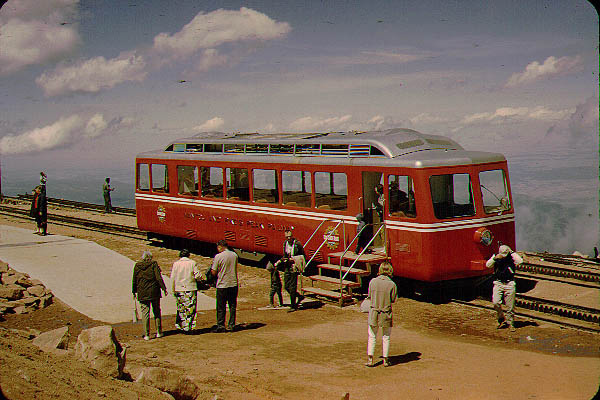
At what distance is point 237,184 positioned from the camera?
19.5 metres

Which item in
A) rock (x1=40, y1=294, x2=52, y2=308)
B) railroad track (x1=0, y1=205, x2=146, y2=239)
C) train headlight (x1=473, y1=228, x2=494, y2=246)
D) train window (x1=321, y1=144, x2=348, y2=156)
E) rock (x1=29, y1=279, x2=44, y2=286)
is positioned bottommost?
rock (x1=40, y1=294, x2=52, y2=308)

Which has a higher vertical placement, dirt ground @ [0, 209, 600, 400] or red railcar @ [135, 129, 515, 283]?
red railcar @ [135, 129, 515, 283]

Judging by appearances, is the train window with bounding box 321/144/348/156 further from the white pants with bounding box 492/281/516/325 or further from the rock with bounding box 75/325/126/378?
the rock with bounding box 75/325/126/378

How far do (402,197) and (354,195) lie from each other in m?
1.37

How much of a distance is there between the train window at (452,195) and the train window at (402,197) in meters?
0.51

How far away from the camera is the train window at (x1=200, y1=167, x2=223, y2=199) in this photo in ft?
65.9

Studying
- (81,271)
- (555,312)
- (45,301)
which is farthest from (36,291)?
(555,312)

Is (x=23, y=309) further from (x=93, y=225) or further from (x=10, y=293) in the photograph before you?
(x=93, y=225)

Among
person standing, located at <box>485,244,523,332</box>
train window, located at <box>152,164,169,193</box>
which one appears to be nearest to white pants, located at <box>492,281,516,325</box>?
person standing, located at <box>485,244,523,332</box>

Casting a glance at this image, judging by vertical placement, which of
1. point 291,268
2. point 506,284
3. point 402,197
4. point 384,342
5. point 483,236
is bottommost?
point 384,342

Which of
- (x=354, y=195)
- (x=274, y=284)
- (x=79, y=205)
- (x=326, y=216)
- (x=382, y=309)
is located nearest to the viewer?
(x=382, y=309)

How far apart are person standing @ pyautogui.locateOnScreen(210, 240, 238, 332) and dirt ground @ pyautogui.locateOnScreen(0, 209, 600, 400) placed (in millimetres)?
308

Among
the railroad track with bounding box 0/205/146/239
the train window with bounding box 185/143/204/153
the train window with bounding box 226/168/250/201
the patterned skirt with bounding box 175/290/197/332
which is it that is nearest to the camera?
the patterned skirt with bounding box 175/290/197/332

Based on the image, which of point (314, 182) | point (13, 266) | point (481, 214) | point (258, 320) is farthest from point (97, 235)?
point (481, 214)
